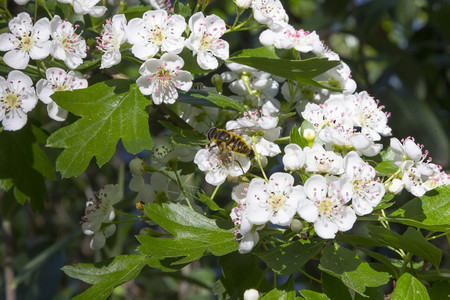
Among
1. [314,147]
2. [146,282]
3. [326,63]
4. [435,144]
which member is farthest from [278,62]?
[146,282]

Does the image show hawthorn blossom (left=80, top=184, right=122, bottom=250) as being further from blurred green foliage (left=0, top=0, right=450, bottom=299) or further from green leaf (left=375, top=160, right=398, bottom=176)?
blurred green foliage (left=0, top=0, right=450, bottom=299)

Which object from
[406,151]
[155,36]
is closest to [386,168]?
[406,151]

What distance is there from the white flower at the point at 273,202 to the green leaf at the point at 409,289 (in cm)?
24

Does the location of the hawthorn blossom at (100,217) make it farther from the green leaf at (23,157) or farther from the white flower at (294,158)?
the white flower at (294,158)

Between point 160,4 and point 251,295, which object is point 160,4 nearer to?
point 160,4

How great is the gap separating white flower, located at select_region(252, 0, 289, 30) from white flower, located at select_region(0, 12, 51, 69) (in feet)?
1.45

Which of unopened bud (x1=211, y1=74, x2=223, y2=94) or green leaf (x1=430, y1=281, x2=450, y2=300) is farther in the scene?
unopened bud (x1=211, y1=74, x2=223, y2=94)

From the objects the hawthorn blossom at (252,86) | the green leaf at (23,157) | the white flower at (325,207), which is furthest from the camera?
the green leaf at (23,157)

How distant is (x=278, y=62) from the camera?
137 centimetres

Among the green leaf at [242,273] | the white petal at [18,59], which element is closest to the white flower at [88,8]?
the white petal at [18,59]

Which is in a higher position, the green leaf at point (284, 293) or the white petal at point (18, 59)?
the white petal at point (18, 59)

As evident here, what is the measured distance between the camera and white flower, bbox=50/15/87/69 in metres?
1.36

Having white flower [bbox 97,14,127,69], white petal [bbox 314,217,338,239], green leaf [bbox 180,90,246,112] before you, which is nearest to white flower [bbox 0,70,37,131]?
white flower [bbox 97,14,127,69]

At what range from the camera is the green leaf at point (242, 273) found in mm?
1412
